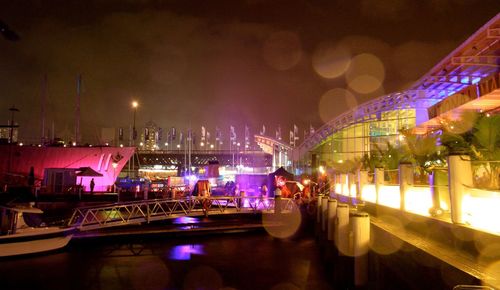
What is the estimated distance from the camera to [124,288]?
46.4ft

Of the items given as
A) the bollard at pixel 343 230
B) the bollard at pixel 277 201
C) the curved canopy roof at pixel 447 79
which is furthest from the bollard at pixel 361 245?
the bollard at pixel 277 201

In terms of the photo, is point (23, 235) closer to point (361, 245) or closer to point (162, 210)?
point (162, 210)

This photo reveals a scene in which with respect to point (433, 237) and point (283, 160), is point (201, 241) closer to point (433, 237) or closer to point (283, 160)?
point (433, 237)

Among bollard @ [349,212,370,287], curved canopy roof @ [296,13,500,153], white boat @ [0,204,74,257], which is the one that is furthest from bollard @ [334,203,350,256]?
white boat @ [0,204,74,257]

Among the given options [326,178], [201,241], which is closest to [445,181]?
[201,241]

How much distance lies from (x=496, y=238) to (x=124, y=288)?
12.0 meters

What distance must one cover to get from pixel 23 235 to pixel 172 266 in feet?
22.5

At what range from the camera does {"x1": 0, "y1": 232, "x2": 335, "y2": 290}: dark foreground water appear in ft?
48.4

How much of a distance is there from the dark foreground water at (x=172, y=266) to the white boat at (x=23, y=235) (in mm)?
389

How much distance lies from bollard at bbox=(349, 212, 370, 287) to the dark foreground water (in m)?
3.99

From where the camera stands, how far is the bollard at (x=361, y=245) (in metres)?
9.85

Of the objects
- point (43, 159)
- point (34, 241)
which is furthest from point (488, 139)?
point (43, 159)

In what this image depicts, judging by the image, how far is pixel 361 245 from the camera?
9.97 m

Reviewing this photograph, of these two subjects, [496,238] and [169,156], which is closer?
[496,238]
